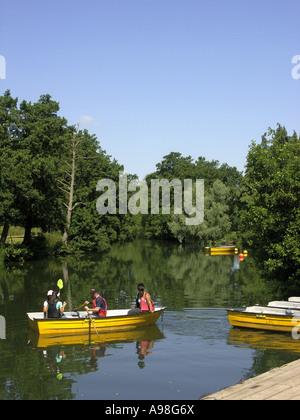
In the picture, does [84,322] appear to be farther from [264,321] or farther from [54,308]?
Result: [264,321]

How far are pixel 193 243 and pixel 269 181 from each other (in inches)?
1910

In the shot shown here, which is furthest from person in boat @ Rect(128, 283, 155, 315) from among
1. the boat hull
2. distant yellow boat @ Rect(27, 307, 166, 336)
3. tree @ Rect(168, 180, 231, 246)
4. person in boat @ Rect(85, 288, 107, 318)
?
tree @ Rect(168, 180, 231, 246)

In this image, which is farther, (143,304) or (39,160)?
(39,160)

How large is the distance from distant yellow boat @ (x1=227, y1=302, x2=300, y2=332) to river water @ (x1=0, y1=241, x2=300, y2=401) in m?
0.28

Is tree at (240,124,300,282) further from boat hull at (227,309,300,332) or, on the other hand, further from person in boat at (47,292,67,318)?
person in boat at (47,292,67,318)

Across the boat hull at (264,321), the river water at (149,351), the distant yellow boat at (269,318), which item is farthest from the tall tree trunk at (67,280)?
the distant yellow boat at (269,318)

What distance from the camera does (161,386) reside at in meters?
11.8

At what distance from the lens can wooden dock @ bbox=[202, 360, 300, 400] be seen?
8750 millimetres

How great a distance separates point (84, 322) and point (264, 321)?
21.4 feet

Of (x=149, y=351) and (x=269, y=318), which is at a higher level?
(x=269, y=318)

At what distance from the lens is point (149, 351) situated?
15430mm

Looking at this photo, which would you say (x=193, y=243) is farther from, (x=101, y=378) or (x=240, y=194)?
(x=101, y=378)

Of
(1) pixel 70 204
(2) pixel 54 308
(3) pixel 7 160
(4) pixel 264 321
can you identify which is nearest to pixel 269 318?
(4) pixel 264 321
